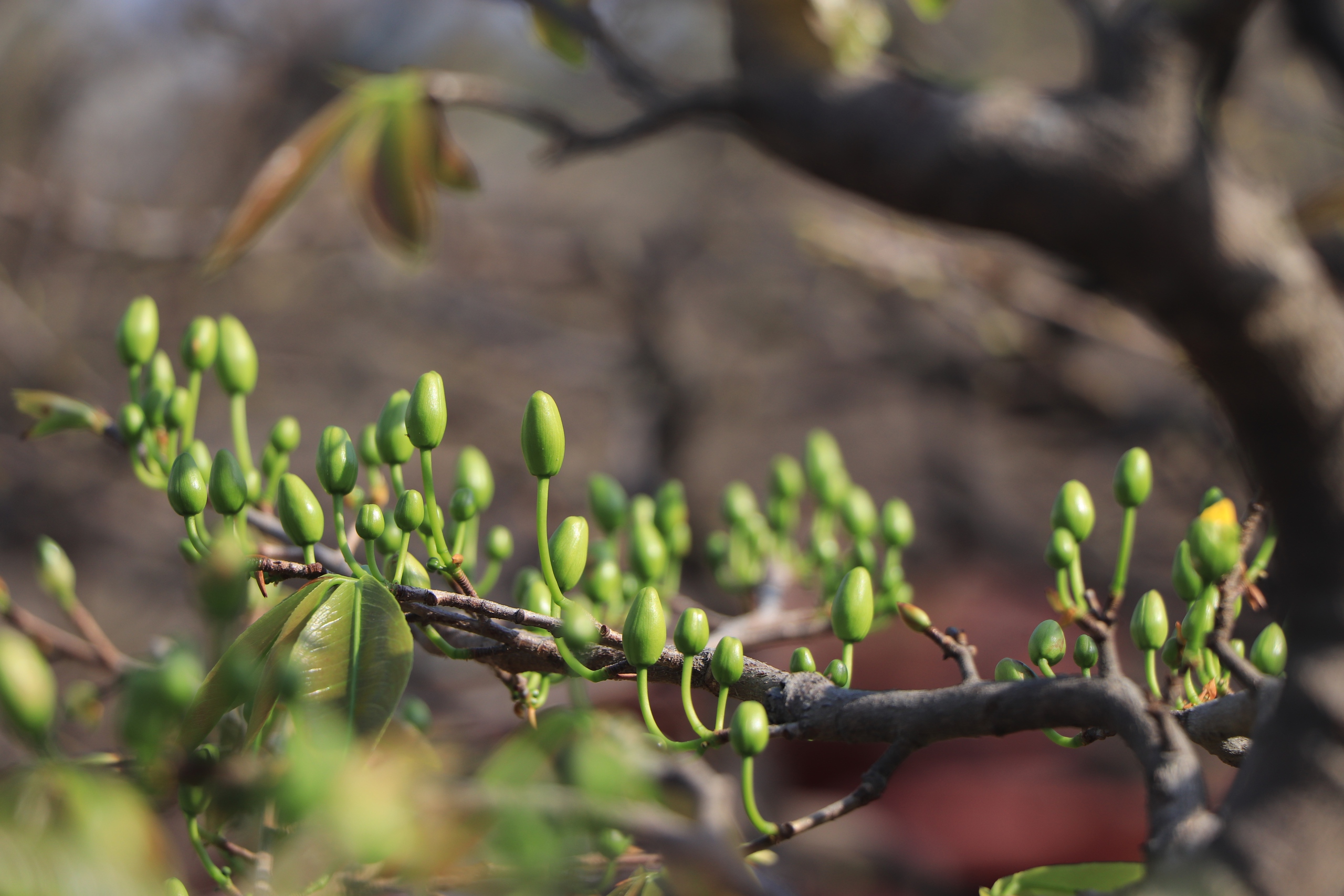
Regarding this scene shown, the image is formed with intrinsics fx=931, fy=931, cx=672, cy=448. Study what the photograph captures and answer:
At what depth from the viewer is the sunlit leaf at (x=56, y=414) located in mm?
449

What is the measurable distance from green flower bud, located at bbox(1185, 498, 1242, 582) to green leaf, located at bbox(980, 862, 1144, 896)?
0.35 feet

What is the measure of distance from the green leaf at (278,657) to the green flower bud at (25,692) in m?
0.08

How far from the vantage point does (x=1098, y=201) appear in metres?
0.63

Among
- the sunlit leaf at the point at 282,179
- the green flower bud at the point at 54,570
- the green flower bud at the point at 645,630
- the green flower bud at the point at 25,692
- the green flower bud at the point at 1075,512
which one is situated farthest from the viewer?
the sunlit leaf at the point at 282,179

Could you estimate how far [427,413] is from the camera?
320mm

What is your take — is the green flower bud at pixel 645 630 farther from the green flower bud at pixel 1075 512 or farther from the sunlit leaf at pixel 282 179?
the sunlit leaf at pixel 282 179

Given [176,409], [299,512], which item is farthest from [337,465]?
[176,409]

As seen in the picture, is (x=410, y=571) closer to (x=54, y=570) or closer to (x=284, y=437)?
(x=284, y=437)

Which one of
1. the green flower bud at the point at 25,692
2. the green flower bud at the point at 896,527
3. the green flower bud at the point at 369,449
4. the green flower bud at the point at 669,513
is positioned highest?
the green flower bud at the point at 25,692

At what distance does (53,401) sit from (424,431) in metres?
0.25

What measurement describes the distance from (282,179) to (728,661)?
2.19 ft

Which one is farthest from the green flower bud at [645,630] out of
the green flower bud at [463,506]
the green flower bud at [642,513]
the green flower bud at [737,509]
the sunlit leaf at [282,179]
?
the sunlit leaf at [282,179]

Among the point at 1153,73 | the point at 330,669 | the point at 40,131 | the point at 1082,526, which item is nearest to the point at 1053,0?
the point at 1153,73

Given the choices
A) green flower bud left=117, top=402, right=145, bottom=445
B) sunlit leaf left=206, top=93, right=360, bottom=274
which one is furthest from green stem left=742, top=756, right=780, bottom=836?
sunlit leaf left=206, top=93, right=360, bottom=274
